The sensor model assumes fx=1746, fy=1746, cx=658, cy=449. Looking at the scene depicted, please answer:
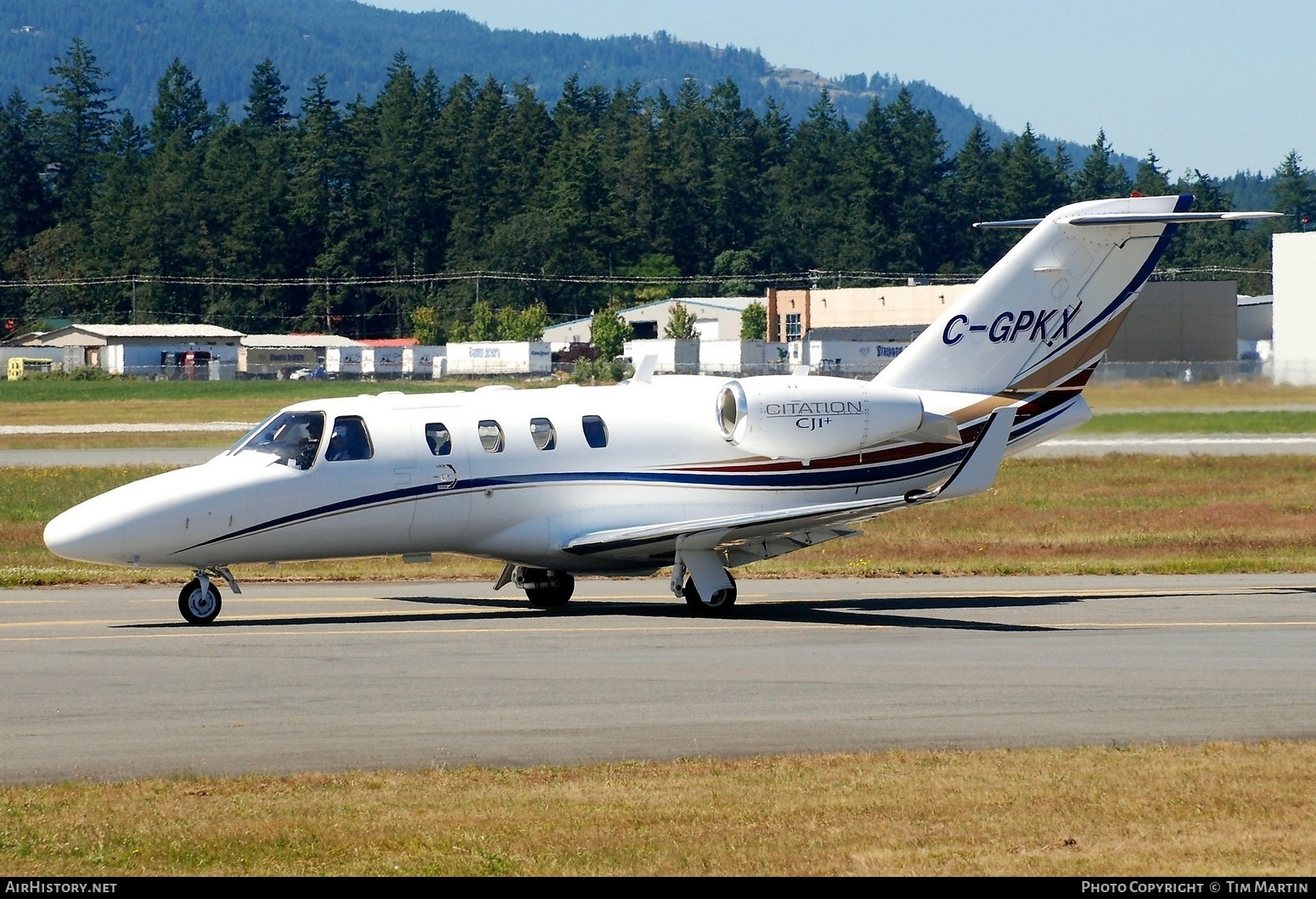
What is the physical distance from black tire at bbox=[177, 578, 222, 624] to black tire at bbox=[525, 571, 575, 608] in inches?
172

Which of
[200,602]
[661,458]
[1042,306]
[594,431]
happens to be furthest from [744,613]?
[200,602]

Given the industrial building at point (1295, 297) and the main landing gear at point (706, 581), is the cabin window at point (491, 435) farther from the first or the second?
the industrial building at point (1295, 297)

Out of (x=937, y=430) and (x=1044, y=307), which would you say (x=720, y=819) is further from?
(x=1044, y=307)

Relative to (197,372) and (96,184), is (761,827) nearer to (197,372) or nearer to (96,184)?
(197,372)

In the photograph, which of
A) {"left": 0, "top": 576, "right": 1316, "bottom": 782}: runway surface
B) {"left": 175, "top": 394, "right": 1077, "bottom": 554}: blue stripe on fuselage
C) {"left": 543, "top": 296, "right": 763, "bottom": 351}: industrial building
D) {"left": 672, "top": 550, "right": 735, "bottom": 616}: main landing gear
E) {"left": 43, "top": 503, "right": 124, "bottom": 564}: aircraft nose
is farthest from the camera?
{"left": 543, "top": 296, "right": 763, "bottom": 351}: industrial building

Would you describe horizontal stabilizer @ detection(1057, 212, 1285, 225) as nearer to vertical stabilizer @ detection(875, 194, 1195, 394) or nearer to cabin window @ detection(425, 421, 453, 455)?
vertical stabilizer @ detection(875, 194, 1195, 394)

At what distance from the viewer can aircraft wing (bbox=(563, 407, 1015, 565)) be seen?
21266 millimetres

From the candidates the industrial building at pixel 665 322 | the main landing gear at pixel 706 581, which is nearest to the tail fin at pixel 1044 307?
the main landing gear at pixel 706 581

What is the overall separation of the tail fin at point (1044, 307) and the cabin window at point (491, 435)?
566cm

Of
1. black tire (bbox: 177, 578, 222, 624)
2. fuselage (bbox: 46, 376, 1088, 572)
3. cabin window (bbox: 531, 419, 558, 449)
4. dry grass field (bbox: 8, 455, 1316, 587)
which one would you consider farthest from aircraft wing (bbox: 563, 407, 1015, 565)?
dry grass field (bbox: 8, 455, 1316, 587)

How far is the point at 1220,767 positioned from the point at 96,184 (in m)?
202

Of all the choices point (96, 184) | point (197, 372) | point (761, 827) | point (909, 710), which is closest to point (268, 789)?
point (761, 827)

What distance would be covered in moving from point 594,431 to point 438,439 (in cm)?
210

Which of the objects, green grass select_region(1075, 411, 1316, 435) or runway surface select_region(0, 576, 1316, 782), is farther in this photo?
green grass select_region(1075, 411, 1316, 435)
